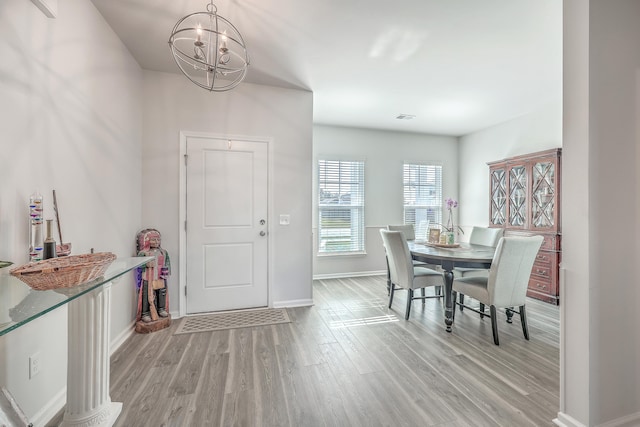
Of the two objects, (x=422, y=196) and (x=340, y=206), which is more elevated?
(x=422, y=196)

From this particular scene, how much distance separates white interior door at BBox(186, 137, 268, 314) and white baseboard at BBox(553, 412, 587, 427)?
2.80 m

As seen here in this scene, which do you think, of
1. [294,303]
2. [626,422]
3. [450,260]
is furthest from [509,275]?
[294,303]

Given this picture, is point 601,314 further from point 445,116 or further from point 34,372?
point 445,116

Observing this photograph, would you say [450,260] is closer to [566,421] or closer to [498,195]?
[566,421]

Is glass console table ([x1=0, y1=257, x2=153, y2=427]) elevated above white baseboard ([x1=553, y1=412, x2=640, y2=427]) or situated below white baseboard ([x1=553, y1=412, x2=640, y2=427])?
above

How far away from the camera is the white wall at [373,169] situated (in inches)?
202

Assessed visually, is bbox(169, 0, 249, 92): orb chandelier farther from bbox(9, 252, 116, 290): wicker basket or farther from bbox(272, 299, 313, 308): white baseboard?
bbox(272, 299, 313, 308): white baseboard

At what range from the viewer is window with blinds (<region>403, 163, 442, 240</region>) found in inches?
221

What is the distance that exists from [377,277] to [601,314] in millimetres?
3695

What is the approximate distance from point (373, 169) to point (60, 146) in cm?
449

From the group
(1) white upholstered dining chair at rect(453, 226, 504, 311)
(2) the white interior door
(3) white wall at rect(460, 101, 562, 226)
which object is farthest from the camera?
(3) white wall at rect(460, 101, 562, 226)

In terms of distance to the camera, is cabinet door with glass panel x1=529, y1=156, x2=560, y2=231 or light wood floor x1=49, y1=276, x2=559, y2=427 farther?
cabinet door with glass panel x1=529, y1=156, x2=560, y2=231

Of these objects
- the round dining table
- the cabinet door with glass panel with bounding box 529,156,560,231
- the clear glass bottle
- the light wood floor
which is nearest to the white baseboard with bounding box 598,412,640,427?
the light wood floor

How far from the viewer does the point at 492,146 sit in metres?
5.19
